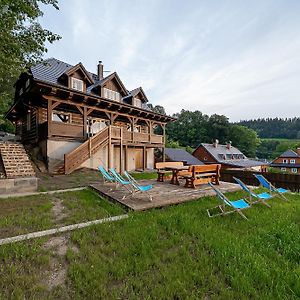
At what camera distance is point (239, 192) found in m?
7.70

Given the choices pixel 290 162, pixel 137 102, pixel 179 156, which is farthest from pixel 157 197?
pixel 290 162

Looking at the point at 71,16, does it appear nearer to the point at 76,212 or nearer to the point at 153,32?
the point at 153,32

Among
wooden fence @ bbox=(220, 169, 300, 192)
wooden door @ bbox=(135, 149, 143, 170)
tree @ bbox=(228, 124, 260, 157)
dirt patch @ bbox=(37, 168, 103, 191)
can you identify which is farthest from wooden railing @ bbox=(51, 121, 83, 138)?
tree @ bbox=(228, 124, 260, 157)

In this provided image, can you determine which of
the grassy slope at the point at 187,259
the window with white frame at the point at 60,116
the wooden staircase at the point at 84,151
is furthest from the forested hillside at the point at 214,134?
the grassy slope at the point at 187,259

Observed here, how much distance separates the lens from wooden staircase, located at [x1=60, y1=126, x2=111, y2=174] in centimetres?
1112

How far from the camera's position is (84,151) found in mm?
11875

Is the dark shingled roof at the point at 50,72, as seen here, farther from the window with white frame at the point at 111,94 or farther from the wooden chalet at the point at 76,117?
the window with white frame at the point at 111,94

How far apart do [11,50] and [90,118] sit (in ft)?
31.3

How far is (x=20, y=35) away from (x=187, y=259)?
30.6 ft

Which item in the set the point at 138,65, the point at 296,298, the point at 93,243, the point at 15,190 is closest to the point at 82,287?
the point at 93,243

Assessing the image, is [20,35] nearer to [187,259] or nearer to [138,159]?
[187,259]

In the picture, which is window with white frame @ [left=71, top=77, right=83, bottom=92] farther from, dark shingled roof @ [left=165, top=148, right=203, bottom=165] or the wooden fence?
dark shingled roof @ [left=165, top=148, right=203, bottom=165]

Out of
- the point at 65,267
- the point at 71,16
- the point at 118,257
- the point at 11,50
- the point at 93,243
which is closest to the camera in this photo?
the point at 65,267

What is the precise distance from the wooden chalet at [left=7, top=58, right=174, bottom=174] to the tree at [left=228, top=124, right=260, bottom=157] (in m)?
52.5
